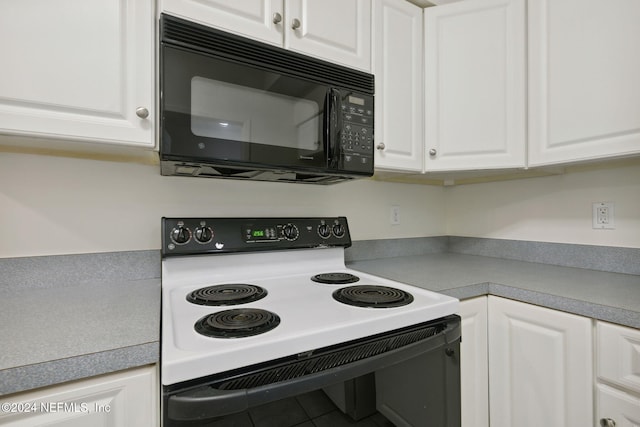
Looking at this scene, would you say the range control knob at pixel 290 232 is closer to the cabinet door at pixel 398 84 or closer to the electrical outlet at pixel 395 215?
the cabinet door at pixel 398 84

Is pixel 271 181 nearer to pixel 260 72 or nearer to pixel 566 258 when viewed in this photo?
pixel 260 72

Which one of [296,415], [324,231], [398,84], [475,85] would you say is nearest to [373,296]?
[296,415]

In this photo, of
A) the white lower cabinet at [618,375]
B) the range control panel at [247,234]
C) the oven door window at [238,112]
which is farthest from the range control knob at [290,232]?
the white lower cabinet at [618,375]

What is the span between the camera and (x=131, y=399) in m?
Answer: 0.58

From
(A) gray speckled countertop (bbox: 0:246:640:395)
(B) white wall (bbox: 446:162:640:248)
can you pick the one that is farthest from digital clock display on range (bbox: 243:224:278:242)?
(B) white wall (bbox: 446:162:640:248)

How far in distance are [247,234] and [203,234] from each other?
0.53 feet

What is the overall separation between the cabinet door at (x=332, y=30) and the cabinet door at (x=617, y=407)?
51.1 inches

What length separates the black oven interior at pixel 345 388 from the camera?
54cm

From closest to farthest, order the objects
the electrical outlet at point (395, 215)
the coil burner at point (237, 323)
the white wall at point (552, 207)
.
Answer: the coil burner at point (237, 323) → the white wall at point (552, 207) → the electrical outlet at point (395, 215)

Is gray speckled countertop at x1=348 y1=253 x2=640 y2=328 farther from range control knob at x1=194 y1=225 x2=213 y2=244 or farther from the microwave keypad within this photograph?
range control knob at x1=194 y1=225 x2=213 y2=244

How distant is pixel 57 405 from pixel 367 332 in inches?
23.6

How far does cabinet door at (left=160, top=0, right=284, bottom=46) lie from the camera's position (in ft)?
2.97

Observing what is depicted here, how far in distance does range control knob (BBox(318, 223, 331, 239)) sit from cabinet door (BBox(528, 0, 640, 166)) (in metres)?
0.88

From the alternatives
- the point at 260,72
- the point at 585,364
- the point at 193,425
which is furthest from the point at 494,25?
the point at 193,425
